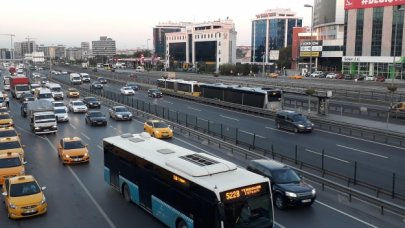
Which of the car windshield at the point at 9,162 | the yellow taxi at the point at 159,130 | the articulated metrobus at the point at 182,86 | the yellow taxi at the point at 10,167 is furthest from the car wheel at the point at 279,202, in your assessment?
the articulated metrobus at the point at 182,86

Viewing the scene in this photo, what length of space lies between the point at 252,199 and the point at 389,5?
89.9 metres

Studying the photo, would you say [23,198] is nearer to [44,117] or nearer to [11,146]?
[11,146]

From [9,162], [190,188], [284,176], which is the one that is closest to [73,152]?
[9,162]

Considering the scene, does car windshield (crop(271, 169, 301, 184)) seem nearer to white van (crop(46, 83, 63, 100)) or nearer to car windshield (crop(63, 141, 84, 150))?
car windshield (crop(63, 141, 84, 150))

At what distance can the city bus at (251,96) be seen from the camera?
143 feet

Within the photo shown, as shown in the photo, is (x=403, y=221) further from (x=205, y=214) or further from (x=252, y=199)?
(x=205, y=214)

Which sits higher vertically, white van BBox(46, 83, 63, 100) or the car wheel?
white van BBox(46, 83, 63, 100)

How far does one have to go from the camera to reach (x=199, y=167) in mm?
12117

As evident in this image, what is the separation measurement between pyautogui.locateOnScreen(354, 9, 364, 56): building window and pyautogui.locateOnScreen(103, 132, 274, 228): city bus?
292ft

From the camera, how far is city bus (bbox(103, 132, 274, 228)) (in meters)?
10.8

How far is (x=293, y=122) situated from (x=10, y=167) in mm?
21266

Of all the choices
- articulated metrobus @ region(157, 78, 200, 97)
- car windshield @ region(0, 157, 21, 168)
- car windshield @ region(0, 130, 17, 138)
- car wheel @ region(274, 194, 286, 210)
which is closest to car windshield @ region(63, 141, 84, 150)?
car windshield @ region(0, 157, 21, 168)

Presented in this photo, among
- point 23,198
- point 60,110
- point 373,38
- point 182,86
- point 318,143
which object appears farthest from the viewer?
point 373,38

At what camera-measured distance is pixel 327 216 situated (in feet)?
49.5
